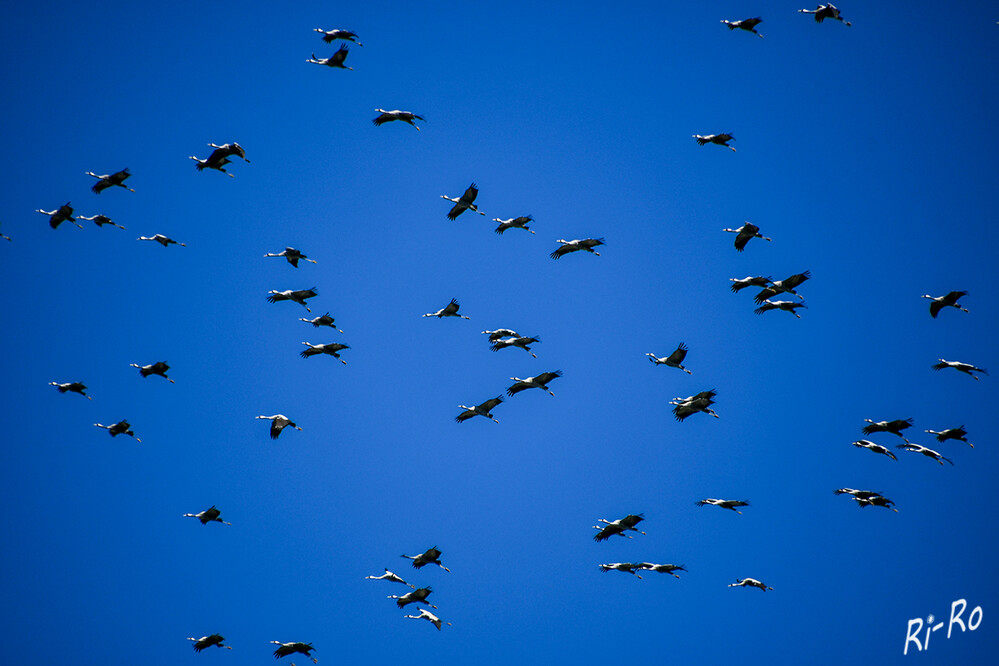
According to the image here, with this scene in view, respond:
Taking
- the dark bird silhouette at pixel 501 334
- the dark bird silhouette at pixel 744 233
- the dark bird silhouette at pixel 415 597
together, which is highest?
the dark bird silhouette at pixel 744 233

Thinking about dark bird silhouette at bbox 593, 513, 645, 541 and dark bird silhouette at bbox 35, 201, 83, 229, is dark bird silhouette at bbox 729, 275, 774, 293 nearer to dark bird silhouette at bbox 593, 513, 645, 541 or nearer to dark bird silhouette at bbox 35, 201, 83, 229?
Result: dark bird silhouette at bbox 593, 513, 645, 541

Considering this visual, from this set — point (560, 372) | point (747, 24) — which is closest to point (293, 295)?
point (560, 372)

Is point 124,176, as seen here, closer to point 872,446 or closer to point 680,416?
point 680,416

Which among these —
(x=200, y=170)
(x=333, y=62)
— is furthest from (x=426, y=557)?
(x=333, y=62)

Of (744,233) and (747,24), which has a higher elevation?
(747,24)

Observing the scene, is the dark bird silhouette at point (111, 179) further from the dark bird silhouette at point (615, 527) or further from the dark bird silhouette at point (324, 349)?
the dark bird silhouette at point (615, 527)

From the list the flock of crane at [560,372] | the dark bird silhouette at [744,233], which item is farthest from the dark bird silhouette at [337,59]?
the dark bird silhouette at [744,233]

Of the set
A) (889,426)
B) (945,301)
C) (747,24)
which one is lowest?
(889,426)

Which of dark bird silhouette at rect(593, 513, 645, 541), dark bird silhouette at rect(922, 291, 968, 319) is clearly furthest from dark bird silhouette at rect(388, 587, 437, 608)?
dark bird silhouette at rect(922, 291, 968, 319)

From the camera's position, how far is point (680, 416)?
36.0 meters

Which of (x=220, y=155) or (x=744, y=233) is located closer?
(x=220, y=155)

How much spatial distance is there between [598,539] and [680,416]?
5.63 metres

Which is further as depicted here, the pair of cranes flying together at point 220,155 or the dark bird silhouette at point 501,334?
the dark bird silhouette at point 501,334

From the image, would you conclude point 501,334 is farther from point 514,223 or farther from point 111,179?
point 111,179
